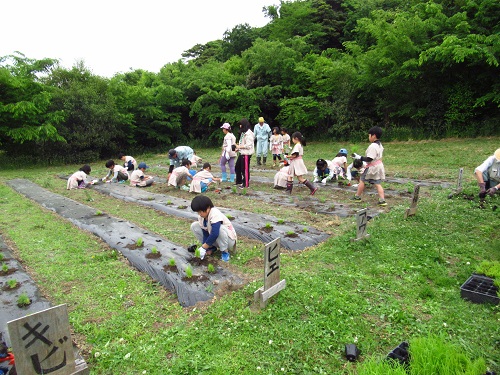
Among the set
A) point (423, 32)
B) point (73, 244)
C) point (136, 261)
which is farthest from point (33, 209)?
point (423, 32)

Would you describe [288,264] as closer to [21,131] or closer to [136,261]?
[136,261]

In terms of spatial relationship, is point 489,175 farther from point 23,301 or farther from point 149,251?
point 23,301

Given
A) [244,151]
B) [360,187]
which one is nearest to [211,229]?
[360,187]

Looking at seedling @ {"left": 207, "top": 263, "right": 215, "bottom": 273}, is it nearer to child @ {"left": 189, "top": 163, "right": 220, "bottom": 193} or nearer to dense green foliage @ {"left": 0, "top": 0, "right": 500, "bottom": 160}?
child @ {"left": 189, "top": 163, "right": 220, "bottom": 193}

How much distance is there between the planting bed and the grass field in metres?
0.15

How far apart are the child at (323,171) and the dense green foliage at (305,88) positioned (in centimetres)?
940

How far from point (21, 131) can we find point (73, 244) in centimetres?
1280

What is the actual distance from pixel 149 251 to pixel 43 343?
8.86 ft

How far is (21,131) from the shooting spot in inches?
613

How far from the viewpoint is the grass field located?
296cm

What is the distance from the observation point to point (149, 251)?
5.21m

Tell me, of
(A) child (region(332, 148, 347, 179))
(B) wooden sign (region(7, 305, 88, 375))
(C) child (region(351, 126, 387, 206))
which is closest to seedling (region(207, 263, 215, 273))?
(B) wooden sign (region(7, 305, 88, 375))

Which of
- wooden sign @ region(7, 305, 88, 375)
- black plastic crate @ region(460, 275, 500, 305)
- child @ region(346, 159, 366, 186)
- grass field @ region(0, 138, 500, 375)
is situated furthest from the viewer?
child @ region(346, 159, 366, 186)

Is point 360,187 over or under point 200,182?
over
